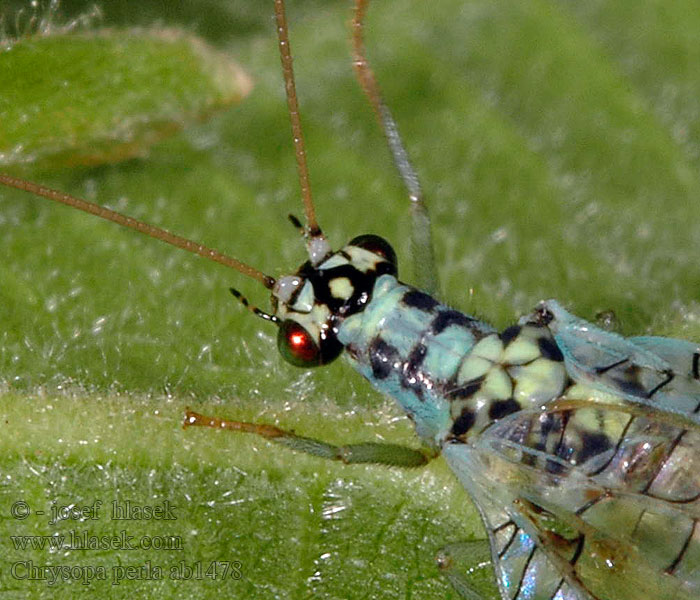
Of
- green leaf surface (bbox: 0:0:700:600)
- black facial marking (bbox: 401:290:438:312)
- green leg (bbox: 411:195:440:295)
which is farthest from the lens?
green leg (bbox: 411:195:440:295)

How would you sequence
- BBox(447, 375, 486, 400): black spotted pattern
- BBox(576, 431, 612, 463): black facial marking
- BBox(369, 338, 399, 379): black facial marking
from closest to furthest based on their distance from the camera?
BBox(576, 431, 612, 463): black facial marking < BBox(447, 375, 486, 400): black spotted pattern < BBox(369, 338, 399, 379): black facial marking

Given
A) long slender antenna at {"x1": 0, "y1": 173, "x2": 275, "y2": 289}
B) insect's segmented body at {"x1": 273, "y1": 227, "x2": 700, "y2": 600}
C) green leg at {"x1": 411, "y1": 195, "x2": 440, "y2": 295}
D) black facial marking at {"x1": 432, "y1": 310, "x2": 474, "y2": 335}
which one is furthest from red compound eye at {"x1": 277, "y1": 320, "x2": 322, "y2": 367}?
green leg at {"x1": 411, "y1": 195, "x2": 440, "y2": 295}

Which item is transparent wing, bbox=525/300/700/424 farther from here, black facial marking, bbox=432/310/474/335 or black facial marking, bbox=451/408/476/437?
black facial marking, bbox=451/408/476/437

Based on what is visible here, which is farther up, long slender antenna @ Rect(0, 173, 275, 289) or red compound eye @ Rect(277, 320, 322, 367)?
long slender antenna @ Rect(0, 173, 275, 289)

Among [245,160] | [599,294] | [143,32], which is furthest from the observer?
[245,160]

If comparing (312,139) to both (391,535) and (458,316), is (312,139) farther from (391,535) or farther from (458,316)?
(391,535)

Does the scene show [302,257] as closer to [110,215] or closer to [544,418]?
[110,215]

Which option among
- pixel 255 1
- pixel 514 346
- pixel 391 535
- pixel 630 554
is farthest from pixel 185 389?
pixel 255 1
